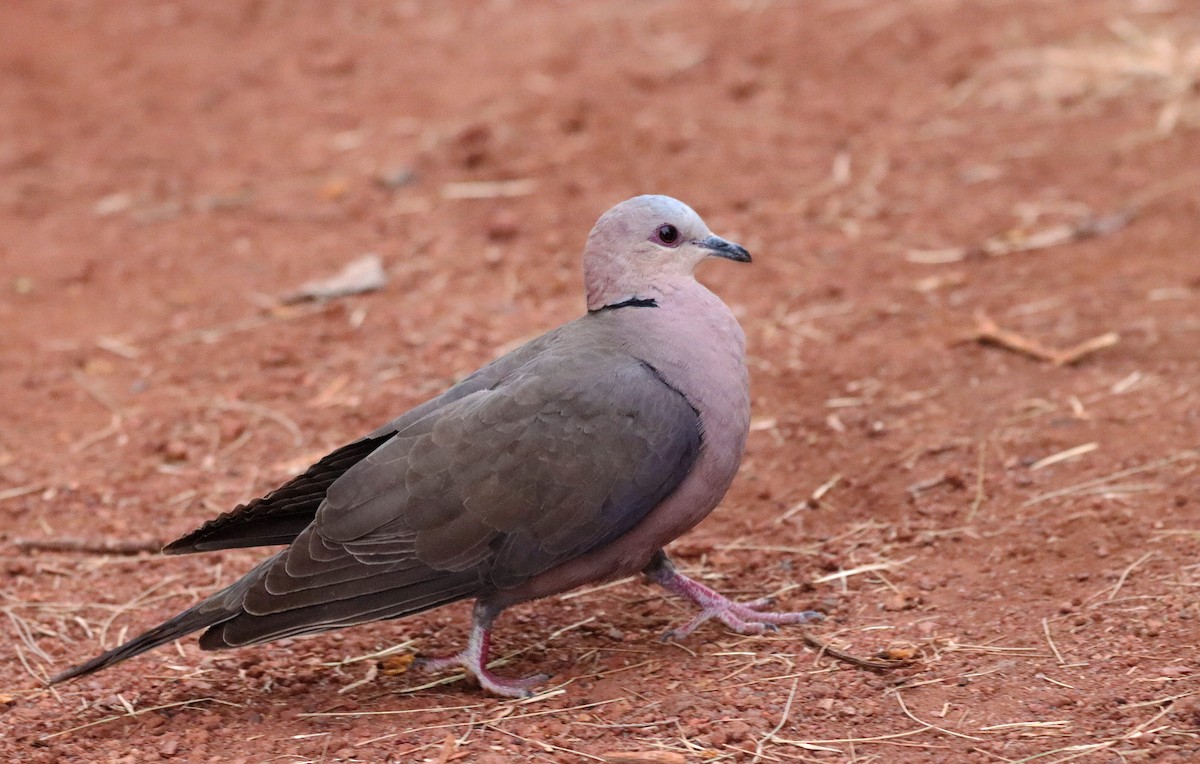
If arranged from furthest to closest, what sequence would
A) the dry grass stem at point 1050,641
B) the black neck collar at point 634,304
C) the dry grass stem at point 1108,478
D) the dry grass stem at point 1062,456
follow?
the dry grass stem at point 1062,456
the dry grass stem at point 1108,478
the black neck collar at point 634,304
the dry grass stem at point 1050,641

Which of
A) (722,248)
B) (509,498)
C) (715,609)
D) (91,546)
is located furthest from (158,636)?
(722,248)

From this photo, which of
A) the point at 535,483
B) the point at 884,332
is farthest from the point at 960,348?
the point at 535,483

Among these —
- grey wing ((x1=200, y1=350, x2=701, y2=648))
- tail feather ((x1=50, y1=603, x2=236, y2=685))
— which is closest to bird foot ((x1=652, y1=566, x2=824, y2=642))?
grey wing ((x1=200, y1=350, x2=701, y2=648))

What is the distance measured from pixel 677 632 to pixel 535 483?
65 centimetres

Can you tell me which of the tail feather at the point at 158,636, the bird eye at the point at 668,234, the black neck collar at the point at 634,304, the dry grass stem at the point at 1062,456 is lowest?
the dry grass stem at the point at 1062,456

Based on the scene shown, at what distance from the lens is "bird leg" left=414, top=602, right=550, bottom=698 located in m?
3.58

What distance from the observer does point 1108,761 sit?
301 centimetres

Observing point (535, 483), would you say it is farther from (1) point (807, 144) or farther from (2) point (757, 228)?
(1) point (807, 144)

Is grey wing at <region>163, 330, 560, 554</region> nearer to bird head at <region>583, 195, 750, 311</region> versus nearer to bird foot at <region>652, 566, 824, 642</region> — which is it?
bird head at <region>583, 195, 750, 311</region>

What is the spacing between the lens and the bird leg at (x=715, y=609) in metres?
3.84

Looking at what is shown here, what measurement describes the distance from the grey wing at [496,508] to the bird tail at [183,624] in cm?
4

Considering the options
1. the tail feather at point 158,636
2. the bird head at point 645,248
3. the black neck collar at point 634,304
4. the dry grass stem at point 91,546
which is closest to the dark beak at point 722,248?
the bird head at point 645,248

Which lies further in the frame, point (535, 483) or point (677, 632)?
point (677, 632)

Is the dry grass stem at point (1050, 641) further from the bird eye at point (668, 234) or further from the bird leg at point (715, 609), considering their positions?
the bird eye at point (668, 234)
